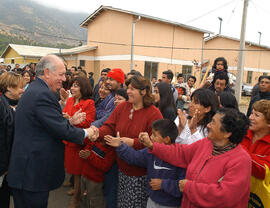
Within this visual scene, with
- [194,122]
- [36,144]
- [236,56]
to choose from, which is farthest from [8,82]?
[236,56]

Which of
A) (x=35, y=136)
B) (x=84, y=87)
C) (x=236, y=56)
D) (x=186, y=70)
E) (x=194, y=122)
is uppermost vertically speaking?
(x=236, y=56)

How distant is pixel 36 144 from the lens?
7.11 ft

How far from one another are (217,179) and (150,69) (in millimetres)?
16059

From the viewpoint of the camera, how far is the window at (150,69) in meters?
17.1

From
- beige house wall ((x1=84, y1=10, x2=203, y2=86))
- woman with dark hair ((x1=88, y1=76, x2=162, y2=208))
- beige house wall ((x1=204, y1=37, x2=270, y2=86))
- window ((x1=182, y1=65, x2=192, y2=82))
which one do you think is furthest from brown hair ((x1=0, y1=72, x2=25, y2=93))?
beige house wall ((x1=204, y1=37, x2=270, y2=86))

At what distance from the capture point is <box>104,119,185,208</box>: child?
2.04 meters

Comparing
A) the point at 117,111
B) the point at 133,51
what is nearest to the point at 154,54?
the point at 133,51

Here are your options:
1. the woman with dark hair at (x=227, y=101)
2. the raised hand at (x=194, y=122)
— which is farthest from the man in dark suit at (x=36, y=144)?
the woman with dark hair at (x=227, y=101)

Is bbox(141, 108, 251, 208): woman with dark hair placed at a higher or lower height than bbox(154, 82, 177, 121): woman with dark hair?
lower

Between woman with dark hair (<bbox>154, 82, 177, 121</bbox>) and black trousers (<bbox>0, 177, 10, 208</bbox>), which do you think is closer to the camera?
black trousers (<bbox>0, 177, 10, 208</bbox>)

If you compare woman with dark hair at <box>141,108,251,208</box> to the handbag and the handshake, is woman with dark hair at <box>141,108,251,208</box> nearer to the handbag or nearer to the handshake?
the handbag

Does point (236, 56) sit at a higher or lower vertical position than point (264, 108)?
higher

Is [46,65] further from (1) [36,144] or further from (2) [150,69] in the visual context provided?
(2) [150,69]

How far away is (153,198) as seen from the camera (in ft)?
7.12
